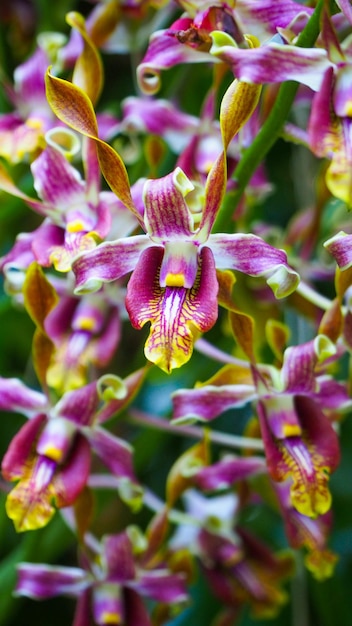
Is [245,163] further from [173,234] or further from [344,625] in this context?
[344,625]

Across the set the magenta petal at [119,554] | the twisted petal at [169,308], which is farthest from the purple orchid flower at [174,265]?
the magenta petal at [119,554]

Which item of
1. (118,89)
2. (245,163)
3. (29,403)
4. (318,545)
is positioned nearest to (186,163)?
(245,163)

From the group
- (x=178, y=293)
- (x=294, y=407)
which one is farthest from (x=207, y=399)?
(x=178, y=293)

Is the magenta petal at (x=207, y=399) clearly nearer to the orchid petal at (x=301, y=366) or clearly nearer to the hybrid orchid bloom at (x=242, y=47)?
the orchid petal at (x=301, y=366)

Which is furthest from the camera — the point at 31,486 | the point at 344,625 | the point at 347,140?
the point at 344,625

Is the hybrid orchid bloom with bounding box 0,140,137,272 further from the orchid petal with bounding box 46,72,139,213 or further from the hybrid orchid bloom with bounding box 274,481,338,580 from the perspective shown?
the hybrid orchid bloom with bounding box 274,481,338,580

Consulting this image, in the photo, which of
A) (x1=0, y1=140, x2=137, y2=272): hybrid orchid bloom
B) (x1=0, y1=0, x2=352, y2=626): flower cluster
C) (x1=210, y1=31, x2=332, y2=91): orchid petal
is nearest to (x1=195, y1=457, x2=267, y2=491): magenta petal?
(x1=0, y1=0, x2=352, y2=626): flower cluster
